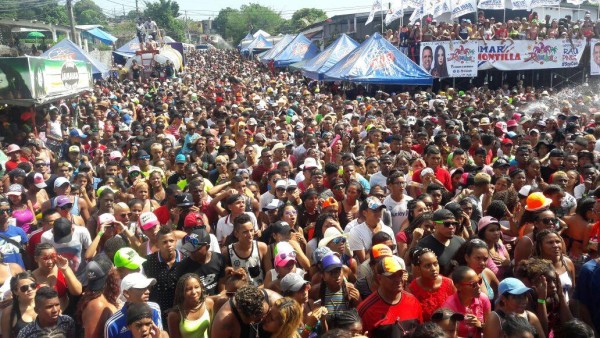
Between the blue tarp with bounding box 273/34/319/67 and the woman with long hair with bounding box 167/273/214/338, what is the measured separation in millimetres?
29586

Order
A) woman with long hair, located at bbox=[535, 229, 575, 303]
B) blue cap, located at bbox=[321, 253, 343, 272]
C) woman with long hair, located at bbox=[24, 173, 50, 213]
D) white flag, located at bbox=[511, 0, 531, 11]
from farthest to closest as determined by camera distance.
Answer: white flag, located at bbox=[511, 0, 531, 11] → woman with long hair, located at bbox=[24, 173, 50, 213] → woman with long hair, located at bbox=[535, 229, 575, 303] → blue cap, located at bbox=[321, 253, 343, 272]

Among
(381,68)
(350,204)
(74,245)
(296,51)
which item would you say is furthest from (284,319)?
(296,51)

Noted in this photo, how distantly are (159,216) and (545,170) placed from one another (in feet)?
15.7

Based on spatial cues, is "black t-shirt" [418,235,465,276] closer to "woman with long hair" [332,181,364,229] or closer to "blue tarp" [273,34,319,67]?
"woman with long hair" [332,181,364,229]

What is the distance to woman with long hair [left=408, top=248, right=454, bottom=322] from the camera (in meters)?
4.13

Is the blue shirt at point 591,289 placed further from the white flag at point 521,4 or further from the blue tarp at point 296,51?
the blue tarp at point 296,51

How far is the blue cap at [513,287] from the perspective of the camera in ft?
12.4

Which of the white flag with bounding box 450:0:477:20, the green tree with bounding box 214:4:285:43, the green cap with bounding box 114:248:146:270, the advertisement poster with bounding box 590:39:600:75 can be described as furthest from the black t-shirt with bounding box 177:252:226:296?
the green tree with bounding box 214:4:285:43

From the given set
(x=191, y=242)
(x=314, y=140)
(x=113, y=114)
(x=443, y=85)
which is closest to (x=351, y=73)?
(x=443, y=85)

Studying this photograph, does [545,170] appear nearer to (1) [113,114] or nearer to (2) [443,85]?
(1) [113,114]

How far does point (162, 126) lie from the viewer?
11.4 meters

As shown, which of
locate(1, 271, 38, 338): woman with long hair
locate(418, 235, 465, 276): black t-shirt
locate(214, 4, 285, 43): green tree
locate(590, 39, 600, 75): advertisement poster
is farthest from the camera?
locate(214, 4, 285, 43): green tree

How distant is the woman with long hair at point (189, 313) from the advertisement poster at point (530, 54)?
17554 millimetres

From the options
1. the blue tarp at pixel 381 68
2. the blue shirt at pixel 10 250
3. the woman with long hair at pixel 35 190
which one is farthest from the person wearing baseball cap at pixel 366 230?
the blue tarp at pixel 381 68
